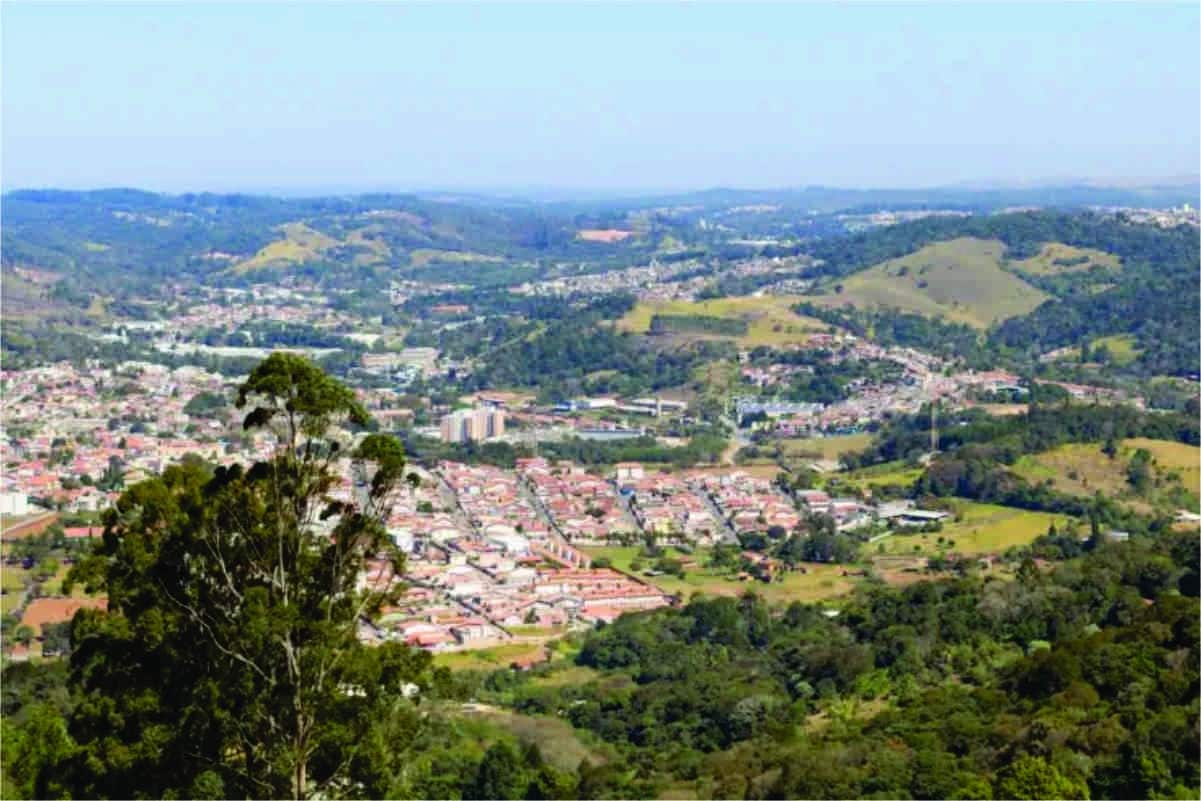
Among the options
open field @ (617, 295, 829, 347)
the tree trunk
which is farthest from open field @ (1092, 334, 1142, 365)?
the tree trunk

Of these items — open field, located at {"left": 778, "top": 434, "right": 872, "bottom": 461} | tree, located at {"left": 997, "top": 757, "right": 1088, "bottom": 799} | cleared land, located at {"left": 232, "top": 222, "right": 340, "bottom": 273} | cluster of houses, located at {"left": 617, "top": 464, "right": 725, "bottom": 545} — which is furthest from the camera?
cleared land, located at {"left": 232, "top": 222, "right": 340, "bottom": 273}

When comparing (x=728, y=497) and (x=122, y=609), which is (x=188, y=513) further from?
(x=728, y=497)

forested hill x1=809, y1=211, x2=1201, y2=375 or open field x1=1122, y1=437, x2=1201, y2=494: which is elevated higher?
forested hill x1=809, y1=211, x2=1201, y2=375

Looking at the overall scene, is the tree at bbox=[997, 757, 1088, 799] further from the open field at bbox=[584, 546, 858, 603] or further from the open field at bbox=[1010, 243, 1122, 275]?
the open field at bbox=[1010, 243, 1122, 275]

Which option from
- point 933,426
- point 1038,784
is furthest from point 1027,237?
point 1038,784

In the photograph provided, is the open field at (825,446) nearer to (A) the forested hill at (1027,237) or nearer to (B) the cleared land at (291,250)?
(A) the forested hill at (1027,237)

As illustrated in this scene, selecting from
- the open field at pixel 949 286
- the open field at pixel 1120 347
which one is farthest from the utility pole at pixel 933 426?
the open field at pixel 949 286
